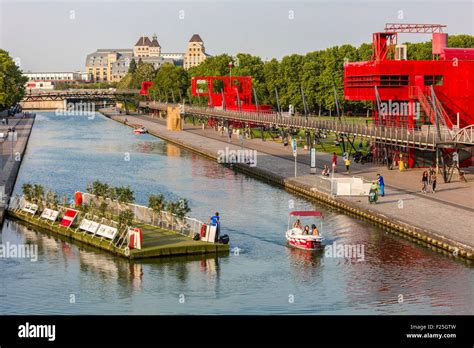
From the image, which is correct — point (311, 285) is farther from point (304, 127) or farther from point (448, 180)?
point (304, 127)

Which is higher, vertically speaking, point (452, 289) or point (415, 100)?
point (415, 100)

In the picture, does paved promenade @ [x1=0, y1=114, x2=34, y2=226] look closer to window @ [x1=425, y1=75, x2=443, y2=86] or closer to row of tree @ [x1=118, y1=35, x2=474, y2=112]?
window @ [x1=425, y1=75, x2=443, y2=86]

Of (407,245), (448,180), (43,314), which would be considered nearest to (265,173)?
(448,180)

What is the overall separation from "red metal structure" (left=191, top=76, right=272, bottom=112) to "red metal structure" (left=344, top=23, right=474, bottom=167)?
194 feet

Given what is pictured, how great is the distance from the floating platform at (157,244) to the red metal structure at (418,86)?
2758 cm

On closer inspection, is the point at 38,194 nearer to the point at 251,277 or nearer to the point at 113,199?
the point at 113,199

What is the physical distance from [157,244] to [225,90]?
114398 mm

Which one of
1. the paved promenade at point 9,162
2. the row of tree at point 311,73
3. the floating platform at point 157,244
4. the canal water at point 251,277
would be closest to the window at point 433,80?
the canal water at point 251,277

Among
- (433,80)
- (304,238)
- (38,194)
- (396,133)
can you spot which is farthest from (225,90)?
(304,238)

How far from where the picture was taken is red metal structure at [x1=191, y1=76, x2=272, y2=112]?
143 meters

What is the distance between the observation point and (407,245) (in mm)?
41750

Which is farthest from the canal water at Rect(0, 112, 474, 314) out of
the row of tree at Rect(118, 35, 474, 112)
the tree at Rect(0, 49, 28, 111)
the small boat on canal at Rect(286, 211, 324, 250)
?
the tree at Rect(0, 49, 28, 111)

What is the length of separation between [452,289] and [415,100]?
122 feet

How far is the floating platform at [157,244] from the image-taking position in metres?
38.8
